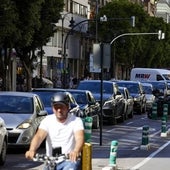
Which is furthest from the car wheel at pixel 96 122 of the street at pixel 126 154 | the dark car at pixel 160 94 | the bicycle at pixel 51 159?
the bicycle at pixel 51 159

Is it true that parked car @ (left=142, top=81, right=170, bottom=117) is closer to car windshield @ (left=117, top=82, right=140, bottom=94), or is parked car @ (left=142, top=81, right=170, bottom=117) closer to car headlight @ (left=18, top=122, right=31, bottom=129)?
car windshield @ (left=117, top=82, right=140, bottom=94)

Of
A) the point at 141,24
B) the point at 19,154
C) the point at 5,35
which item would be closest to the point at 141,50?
the point at 141,24

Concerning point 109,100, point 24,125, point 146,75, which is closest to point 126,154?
point 24,125

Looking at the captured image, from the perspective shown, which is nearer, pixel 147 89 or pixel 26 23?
pixel 26 23

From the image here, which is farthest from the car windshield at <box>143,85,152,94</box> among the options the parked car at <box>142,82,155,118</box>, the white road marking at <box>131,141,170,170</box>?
the white road marking at <box>131,141,170,170</box>

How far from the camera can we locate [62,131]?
7.22m

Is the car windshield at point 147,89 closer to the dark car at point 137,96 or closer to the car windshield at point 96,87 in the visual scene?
the dark car at point 137,96

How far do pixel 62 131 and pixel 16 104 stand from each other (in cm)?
1055

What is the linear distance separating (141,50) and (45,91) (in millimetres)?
65085

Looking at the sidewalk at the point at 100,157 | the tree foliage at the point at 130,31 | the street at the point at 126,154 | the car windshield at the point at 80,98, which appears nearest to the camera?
the street at the point at 126,154

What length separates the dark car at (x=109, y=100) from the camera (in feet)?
92.3

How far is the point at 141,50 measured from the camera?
286ft

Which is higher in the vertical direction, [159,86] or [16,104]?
[16,104]

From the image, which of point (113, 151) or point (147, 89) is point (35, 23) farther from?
point (113, 151)
